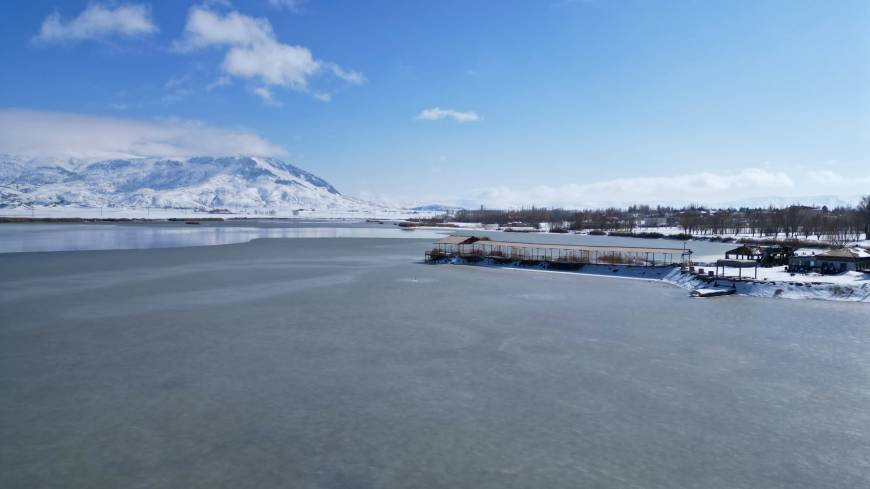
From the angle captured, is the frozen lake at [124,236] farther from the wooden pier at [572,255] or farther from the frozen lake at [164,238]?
the wooden pier at [572,255]

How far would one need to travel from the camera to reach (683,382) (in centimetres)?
1324

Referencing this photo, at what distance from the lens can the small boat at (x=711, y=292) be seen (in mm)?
28172

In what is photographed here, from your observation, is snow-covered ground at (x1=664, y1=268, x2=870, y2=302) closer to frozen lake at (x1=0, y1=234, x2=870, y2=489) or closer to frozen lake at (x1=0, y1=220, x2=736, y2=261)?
frozen lake at (x1=0, y1=234, x2=870, y2=489)

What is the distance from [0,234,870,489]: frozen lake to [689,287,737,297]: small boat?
310cm

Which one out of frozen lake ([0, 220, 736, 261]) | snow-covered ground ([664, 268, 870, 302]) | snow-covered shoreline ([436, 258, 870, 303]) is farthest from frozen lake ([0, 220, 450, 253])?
snow-covered ground ([664, 268, 870, 302])

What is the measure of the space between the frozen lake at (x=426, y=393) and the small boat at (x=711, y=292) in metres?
3.10

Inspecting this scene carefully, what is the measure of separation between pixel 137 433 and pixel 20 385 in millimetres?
5066

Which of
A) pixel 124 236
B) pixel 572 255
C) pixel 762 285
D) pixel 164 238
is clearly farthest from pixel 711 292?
pixel 124 236

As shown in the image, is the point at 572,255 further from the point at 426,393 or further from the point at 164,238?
the point at 164,238

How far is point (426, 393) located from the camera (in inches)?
486

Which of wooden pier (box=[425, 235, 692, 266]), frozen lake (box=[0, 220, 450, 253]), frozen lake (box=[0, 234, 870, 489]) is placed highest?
wooden pier (box=[425, 235, 692, 266])

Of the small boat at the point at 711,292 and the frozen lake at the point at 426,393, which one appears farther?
the small boat at the point at 711,292

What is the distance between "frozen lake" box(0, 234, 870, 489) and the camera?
8.69m

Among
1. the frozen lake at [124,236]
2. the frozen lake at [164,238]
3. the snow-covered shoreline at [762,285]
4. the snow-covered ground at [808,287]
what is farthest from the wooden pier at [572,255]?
the frozen lake at [124,236]
